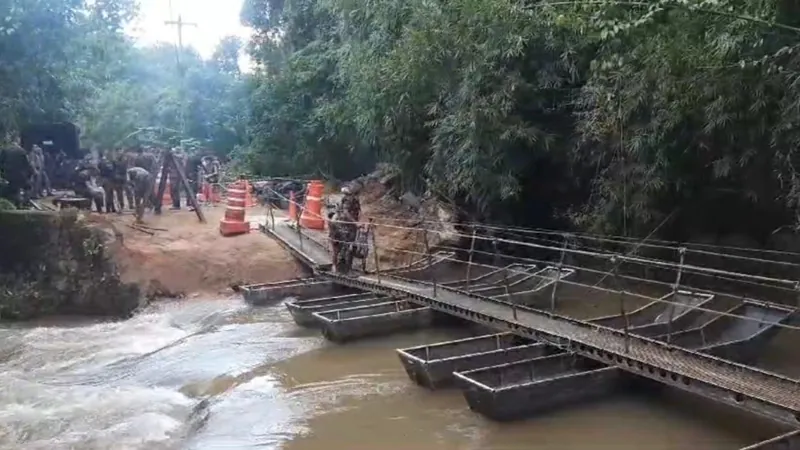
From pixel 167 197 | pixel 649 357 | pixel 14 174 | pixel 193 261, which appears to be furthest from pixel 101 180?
pixel 649 357

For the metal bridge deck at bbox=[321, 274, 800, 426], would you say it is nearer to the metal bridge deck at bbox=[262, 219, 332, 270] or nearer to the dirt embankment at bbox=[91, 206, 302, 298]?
the metal bridge deck at bbox=[262, 219, 332, 270]

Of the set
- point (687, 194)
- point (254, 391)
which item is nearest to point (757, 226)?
point (687, 194)

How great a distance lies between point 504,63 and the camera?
1144 centimetres

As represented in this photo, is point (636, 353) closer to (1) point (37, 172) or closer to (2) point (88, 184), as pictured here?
(2) point (88, 184)

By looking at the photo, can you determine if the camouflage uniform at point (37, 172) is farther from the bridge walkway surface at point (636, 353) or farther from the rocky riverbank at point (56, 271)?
the bridge walkway surface at point (636, 353)

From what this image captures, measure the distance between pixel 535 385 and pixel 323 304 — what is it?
4541 millimetres

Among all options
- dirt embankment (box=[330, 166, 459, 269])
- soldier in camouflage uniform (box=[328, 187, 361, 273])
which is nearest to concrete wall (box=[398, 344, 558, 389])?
dirt embankment (box=[330, 166, 459, 269])

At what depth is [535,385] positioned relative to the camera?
22.1 feet

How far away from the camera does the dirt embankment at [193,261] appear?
43.0 feet

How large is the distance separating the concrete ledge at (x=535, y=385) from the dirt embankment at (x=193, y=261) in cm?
695

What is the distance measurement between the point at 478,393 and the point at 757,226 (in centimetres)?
625

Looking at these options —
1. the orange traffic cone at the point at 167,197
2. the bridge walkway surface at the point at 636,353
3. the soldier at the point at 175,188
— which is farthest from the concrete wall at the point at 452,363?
the orange traffic cone at the point at 167,197

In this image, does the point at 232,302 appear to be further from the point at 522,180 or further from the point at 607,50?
the point at 607,50

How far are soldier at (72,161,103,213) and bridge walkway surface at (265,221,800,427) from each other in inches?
338
